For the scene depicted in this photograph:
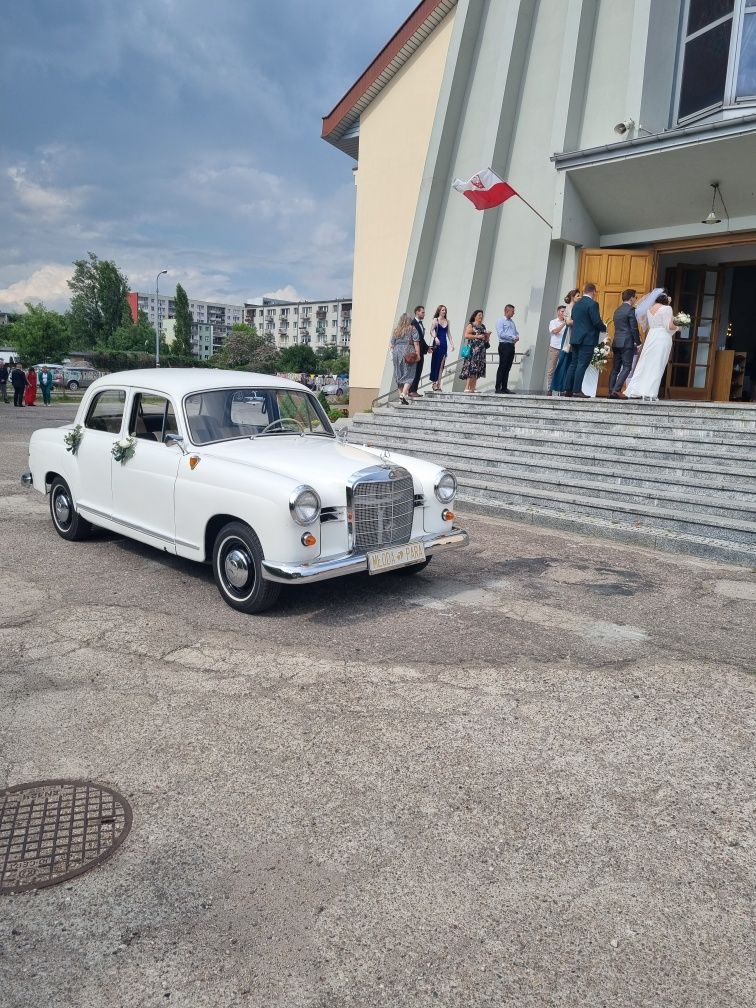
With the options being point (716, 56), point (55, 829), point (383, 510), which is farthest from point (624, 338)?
point (55, 829)

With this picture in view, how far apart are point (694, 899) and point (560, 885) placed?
1.42 feet

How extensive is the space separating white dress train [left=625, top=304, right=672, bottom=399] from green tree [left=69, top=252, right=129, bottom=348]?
82662 millimetres

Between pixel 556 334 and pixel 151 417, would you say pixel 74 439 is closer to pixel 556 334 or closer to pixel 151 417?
pixel 151 417

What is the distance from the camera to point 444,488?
5.79 meters

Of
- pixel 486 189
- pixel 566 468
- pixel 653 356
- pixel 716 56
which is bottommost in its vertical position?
pixel 566 468

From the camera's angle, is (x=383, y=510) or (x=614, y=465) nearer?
(x=383, y=510)

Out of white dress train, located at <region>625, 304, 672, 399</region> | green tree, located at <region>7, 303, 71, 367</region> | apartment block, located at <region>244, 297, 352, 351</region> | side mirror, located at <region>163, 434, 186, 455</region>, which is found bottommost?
side mirror, located at <region>163, 434, 186, 455</region>

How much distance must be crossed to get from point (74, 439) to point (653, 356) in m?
8.41

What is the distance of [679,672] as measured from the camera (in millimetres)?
4234

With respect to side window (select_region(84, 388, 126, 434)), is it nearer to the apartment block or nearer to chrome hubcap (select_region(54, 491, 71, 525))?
chrome hubcap (select_region(54, 491, 71, 525))

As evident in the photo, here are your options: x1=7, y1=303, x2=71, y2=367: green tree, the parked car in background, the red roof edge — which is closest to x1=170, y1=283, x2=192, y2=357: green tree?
x1=7, y1=303, x2=71, y2=367: green tree

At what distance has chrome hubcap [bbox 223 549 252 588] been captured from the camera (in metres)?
4.94

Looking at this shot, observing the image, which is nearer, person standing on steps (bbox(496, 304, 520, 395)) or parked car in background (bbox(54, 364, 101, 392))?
person standing on steps (bbox(496, 304, 520, 395))

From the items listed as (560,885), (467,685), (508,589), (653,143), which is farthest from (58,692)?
(653,143)
